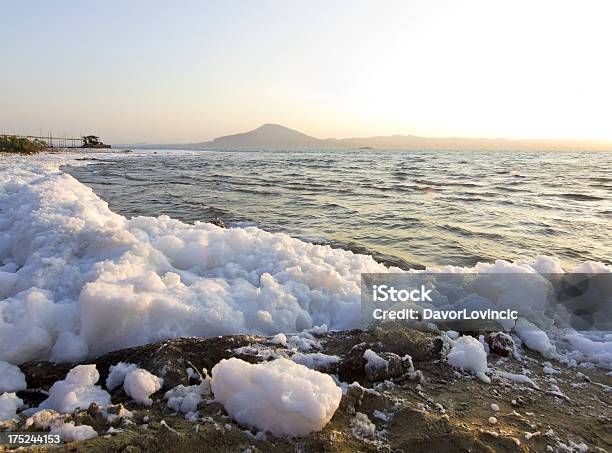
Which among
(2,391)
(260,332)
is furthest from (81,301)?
(260,332)

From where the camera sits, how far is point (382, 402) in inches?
102

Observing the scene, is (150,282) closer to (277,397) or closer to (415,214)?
(277,397)

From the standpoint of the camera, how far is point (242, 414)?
2.31 m

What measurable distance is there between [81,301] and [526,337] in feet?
13.0

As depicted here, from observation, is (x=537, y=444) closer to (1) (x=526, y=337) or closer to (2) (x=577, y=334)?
(1) (x=526, y=337)

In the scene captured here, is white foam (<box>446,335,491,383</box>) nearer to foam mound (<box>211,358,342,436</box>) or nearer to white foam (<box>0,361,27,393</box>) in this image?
foam mound (<box>211,358,342,436</box>)

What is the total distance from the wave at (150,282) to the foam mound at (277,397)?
118 cm

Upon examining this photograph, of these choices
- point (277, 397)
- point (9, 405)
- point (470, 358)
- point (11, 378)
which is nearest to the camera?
point (277, 397)

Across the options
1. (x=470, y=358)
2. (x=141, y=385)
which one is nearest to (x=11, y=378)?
(x=141, y=385)

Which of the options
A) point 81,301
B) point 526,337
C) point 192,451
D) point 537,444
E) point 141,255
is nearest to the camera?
point 192,451

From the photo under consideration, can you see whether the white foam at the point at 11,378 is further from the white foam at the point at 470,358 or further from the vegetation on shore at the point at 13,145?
the vegetation on shore at the point at 13,145

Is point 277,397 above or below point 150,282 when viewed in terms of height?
below

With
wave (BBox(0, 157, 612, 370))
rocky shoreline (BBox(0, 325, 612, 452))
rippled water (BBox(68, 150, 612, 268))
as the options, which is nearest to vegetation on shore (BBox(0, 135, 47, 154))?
rippled water (BBox(68, 150, 612, 268))

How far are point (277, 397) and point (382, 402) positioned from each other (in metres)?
0.73
